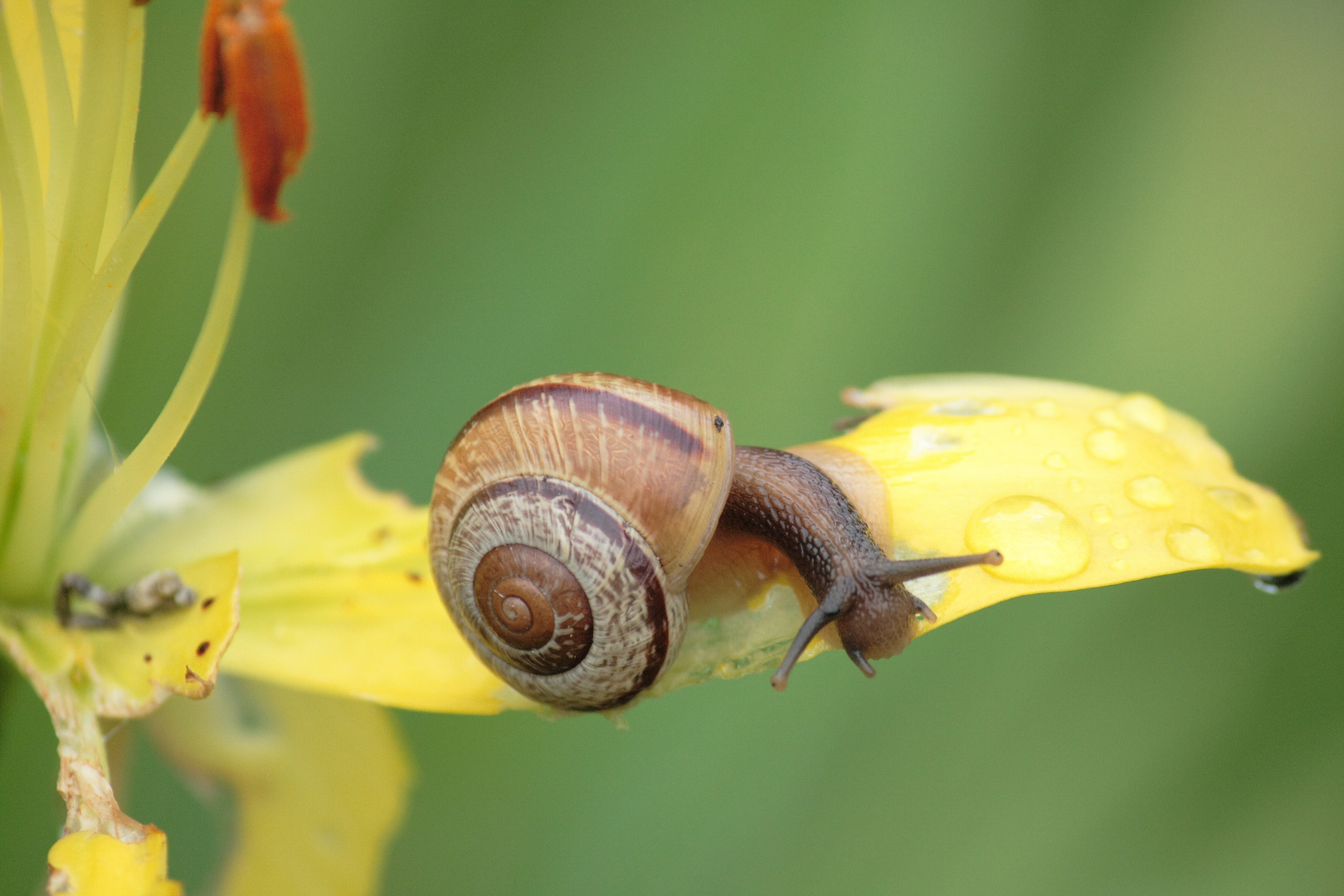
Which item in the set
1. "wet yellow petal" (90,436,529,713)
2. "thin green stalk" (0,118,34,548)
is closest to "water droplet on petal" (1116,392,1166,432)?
"wet yellow petal" (90,436,529,713)

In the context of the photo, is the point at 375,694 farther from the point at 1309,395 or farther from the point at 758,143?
the point at 1309,395

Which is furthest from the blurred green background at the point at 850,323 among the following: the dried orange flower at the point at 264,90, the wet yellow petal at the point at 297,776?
the dried orange flower at the point at 264,90

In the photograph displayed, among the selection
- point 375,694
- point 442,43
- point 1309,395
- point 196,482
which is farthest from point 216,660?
point 1309,395

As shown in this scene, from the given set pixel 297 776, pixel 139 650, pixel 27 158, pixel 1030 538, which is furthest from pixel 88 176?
pixel 1030 538

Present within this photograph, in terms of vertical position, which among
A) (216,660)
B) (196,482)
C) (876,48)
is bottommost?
(196,482)

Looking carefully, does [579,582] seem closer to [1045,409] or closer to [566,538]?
[566,538]

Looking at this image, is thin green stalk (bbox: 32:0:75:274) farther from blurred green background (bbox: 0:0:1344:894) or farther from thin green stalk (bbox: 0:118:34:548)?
blurred green background (bbox: 0:0:1344:894)
